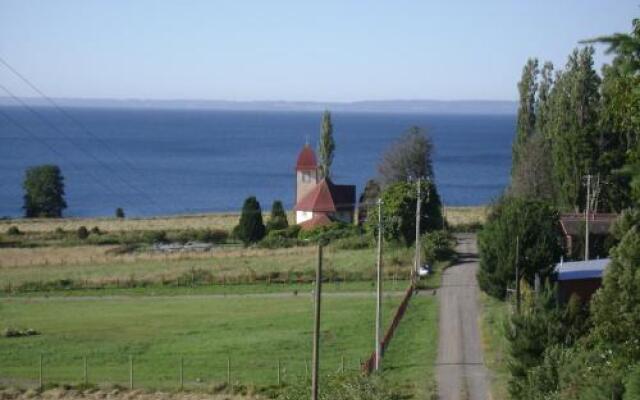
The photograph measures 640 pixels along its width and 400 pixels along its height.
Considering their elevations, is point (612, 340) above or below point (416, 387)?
above

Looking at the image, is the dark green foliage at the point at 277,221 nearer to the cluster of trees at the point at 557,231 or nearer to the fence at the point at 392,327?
the cluster of trees at the point at 557,231

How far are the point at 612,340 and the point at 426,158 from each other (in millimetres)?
70588

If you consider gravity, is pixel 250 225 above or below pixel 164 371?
above

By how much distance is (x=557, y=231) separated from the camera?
148 ft

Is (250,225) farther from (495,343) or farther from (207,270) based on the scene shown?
(495,343)

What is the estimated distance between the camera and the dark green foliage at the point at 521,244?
43156 millimetres

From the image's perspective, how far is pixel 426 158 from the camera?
9456 cm

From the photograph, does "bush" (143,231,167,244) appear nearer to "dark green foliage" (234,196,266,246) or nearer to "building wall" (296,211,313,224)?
"dark green foliage" (234,196,266,246)

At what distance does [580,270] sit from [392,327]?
9.17 m

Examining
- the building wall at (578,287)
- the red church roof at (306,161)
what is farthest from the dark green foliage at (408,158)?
the building wall at (578,287)

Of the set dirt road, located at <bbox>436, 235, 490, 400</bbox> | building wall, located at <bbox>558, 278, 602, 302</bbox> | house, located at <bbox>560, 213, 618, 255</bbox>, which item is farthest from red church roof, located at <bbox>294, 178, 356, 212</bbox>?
building wall, located at <bbox>558, 278, 602, 302</bbox>

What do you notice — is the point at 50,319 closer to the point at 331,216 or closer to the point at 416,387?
the point at 416,387

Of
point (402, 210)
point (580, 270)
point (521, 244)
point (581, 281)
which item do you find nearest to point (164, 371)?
point (521, 244)

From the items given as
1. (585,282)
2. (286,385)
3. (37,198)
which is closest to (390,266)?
(585,282)
